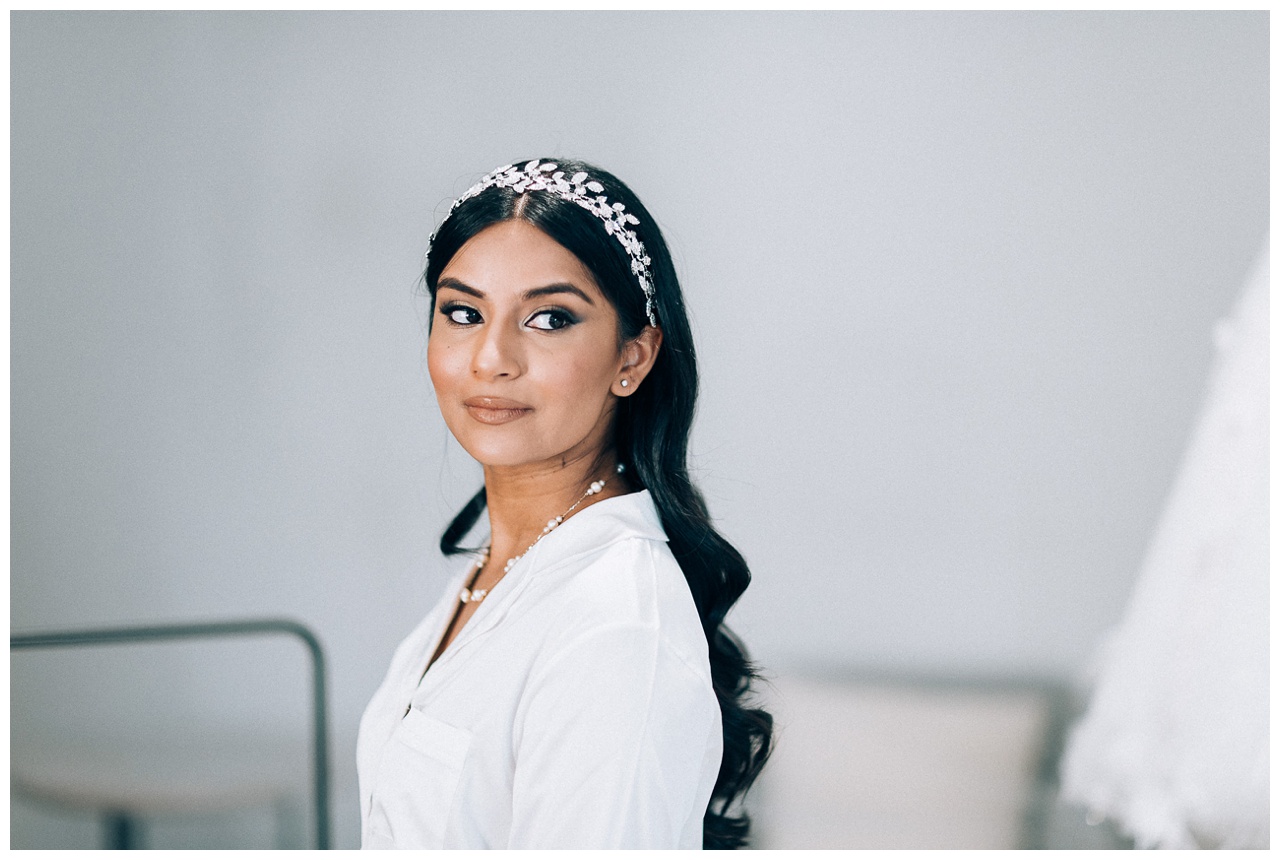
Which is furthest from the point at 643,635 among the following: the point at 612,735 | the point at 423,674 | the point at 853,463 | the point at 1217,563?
the point at 1217,563

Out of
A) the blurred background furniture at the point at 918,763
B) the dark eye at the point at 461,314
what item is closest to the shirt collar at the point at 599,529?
the dark eye at the point at 461,314

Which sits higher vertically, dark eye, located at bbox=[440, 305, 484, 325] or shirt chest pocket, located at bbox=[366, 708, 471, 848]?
dark eye, located at bbox=[440, 305, 484, 325]

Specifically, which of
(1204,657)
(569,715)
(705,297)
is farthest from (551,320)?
(1204,657)

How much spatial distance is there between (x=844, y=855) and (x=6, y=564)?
1428mm

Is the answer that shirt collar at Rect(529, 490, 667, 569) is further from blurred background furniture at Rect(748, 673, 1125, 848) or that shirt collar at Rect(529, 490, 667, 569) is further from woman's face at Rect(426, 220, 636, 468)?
blurred background furniture at Rect(748, 673, 1125, 848)

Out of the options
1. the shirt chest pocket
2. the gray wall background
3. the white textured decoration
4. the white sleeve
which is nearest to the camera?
the white sleeve

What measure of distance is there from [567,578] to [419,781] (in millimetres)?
243

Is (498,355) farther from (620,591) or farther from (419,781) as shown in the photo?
(419,781)

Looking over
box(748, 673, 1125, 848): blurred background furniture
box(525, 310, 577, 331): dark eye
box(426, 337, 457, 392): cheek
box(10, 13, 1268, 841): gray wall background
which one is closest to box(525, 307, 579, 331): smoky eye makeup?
box(525, 310, 577, 331): dark eye

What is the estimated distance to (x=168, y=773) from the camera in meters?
2.05

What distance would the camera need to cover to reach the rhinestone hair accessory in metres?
1.11

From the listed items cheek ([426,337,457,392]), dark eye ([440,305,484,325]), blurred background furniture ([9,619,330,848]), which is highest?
dark eye ([440,305,484,325])

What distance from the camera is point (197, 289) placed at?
6.63 ft

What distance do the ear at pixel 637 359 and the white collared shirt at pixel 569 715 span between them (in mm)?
128
